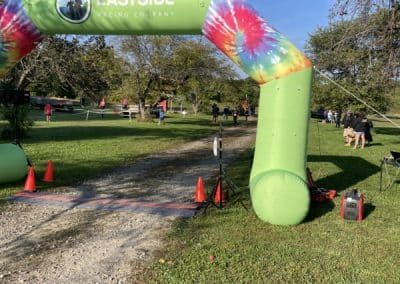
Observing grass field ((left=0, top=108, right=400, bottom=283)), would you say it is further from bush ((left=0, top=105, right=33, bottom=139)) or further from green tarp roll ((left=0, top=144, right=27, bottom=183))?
bush ((left=0, top=105, right=33, bottom=139))

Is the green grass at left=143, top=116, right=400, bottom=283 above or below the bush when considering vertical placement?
below

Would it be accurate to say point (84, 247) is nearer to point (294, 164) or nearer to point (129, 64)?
point (294, 164)

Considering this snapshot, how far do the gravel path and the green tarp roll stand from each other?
1.00m

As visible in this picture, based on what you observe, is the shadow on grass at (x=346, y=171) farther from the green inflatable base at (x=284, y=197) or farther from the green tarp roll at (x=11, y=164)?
the green tarp roll at (x=11, y=164)

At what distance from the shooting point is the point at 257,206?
271 inches

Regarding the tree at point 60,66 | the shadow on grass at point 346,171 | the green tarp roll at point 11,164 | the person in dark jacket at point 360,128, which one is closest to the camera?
the green tarp roll at point 11,164

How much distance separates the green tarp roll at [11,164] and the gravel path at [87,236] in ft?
3.28

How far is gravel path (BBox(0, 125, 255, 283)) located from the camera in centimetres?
494

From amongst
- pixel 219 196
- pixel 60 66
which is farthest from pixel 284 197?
pixel 60 66

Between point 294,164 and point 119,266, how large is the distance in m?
3.19

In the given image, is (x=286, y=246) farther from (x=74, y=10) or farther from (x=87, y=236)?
(x=74, y=10)

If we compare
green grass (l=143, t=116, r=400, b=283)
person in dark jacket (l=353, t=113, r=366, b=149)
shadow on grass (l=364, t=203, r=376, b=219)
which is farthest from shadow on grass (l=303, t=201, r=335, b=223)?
person in dark jacket (l=353, t=113, r=366, b=149)

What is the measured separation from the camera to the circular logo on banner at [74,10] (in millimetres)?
7531

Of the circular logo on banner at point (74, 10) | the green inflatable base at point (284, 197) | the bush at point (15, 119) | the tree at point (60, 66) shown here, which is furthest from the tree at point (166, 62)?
the green inflatable base at point (284, 197)
